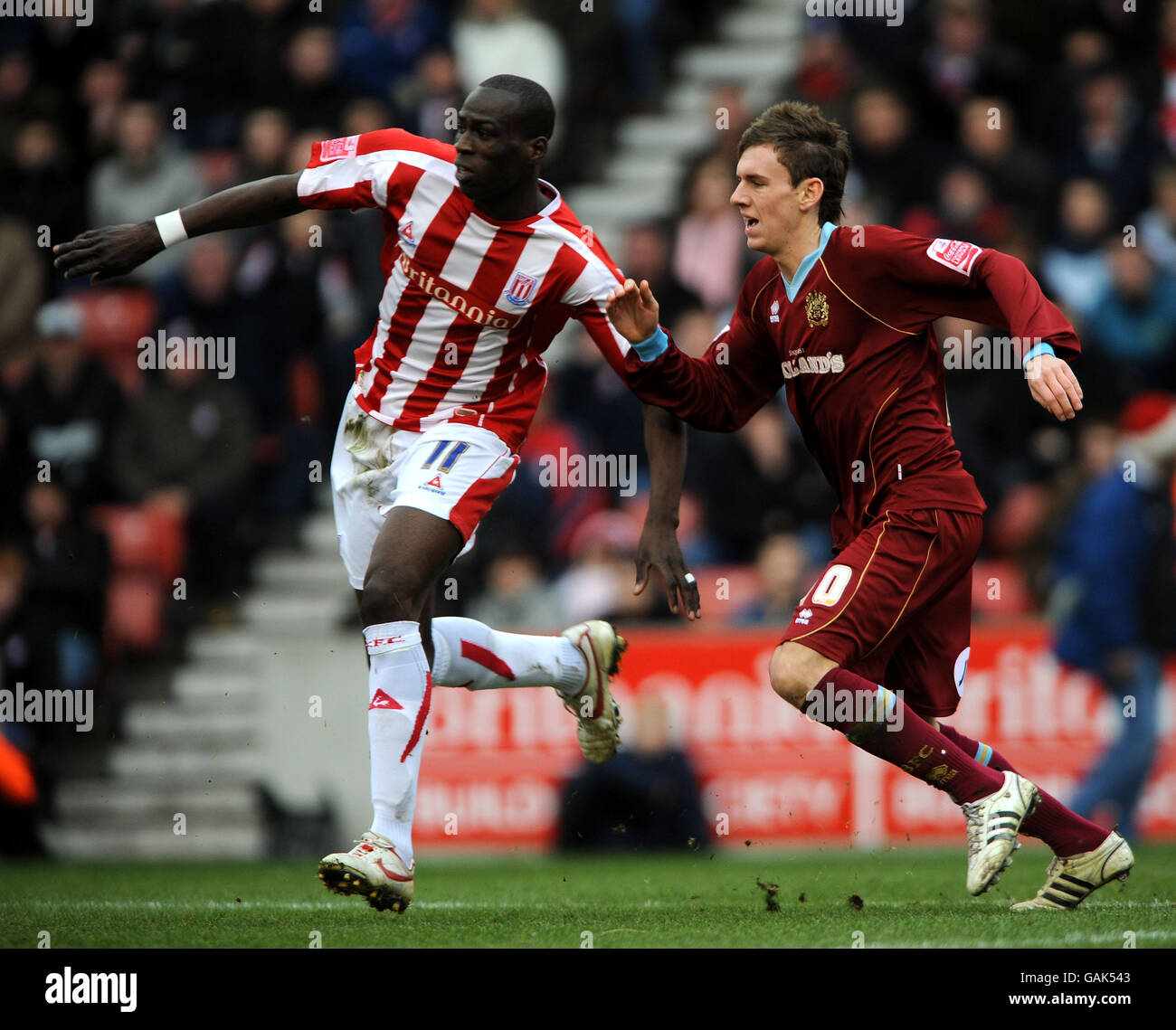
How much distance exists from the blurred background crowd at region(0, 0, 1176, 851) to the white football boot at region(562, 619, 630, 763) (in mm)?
3082

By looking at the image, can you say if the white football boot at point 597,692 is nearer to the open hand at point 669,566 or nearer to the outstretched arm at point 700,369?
the open hand at point 669,566

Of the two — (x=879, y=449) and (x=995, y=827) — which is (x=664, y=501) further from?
(x=995, y=827)

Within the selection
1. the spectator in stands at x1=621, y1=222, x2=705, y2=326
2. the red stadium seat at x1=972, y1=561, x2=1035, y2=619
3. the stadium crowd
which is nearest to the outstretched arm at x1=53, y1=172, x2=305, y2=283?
the stadium crowd

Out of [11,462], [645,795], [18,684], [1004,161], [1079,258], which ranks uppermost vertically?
[1004,161]

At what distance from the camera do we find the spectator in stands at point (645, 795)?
31.0ft

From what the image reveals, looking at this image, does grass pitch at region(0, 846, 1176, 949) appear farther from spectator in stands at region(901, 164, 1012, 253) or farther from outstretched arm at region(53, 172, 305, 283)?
spectator in stands at region(901, 164, 1012, 253)

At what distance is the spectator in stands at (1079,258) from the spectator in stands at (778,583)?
8.30 feet

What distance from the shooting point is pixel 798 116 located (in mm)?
5957

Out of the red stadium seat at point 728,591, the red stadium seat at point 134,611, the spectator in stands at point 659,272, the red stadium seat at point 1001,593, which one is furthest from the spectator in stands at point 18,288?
the red stadium seat at point 1001,593

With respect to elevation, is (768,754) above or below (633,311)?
below

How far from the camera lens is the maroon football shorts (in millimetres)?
5605

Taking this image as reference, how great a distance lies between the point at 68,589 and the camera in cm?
1023

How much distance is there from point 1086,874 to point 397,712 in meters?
2.41

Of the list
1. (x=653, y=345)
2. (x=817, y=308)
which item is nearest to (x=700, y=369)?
(x=653, y=345)
